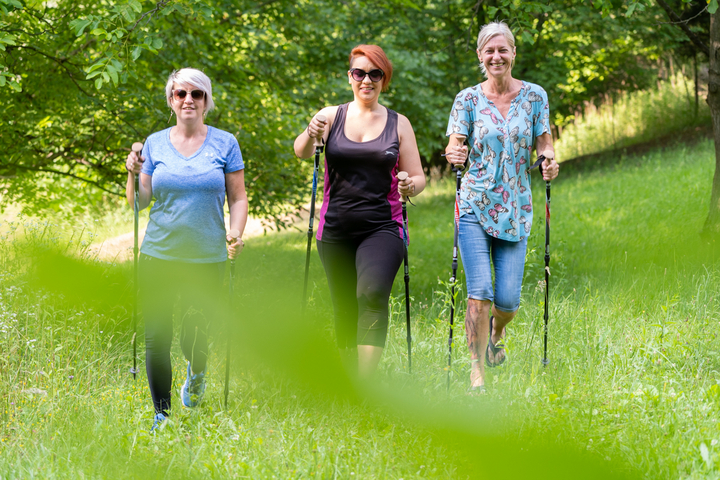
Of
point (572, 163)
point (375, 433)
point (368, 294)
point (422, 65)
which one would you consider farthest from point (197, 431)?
point (572, 163)

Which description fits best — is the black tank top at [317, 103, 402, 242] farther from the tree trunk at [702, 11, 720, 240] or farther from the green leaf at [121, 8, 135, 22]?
the tree trunk at [702, 11, 720, 240]

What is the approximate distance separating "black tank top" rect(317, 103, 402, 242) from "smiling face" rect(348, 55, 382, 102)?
17cm

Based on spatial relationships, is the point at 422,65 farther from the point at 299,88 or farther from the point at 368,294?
the point at 368,294

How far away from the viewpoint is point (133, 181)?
11.9 ft

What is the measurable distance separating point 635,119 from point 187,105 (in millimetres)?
14979

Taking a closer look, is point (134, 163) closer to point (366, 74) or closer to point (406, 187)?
point (366, 74)

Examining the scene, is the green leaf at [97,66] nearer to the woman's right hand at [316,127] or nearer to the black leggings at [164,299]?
the black leggings at [164,299]

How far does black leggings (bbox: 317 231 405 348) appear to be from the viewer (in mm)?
3662

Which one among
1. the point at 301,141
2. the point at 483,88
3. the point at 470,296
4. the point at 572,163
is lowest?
the point at 470,296

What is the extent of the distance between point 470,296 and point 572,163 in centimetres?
1279

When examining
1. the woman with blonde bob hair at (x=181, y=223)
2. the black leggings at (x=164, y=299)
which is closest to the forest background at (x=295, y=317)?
the black leggings at (x=164, y=299)

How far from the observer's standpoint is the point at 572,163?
52.0ft

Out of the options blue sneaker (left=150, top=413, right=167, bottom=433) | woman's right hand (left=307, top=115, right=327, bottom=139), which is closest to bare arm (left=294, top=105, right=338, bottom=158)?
woman's right hand (left=307, top=115, right=327, bottom=139)

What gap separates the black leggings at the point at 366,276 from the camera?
366cm
